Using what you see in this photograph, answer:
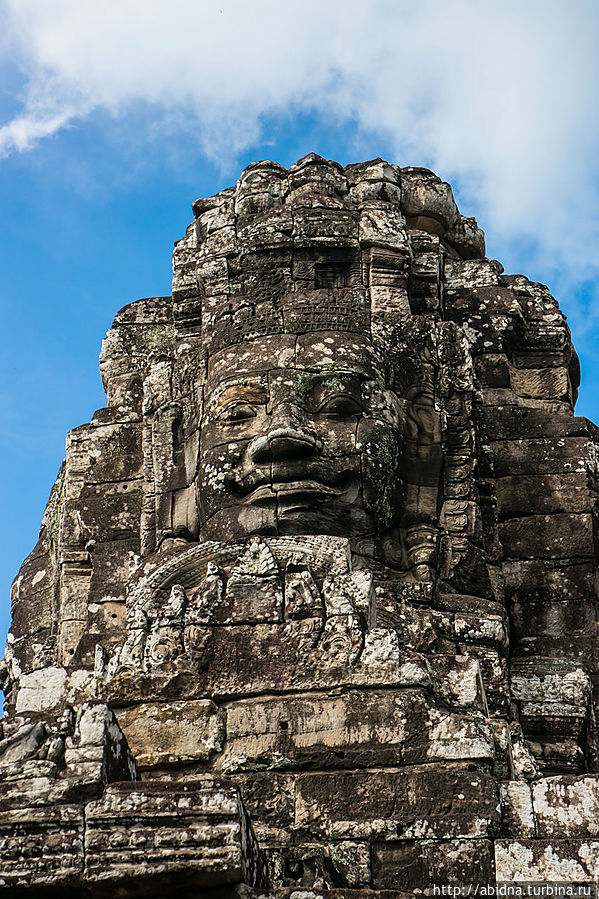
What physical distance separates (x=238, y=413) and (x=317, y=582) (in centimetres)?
200

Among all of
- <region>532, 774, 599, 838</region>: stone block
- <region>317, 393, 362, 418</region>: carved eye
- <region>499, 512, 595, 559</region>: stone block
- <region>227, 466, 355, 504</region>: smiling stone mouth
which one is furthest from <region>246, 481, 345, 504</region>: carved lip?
<region>532, 774, 599, 838</region>: stone block

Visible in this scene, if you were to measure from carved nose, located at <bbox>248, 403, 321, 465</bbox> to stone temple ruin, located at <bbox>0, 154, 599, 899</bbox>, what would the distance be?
0.02 metres

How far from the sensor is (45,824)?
8844 millimetres

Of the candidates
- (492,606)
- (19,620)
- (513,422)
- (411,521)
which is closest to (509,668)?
(492,606)

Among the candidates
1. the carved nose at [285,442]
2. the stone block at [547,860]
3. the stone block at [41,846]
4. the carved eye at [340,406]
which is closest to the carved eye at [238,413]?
the carved nose at [285,442]

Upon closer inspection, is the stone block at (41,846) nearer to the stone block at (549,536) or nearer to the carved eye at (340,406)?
the carved eye at (340,406)

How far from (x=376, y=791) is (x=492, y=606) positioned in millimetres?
2848

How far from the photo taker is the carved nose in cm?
1261

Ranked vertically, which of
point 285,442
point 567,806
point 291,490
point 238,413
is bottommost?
point 567,806

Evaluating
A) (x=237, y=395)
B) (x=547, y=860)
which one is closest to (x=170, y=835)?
(x=547, y=860)

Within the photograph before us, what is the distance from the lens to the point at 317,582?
38.6 ft

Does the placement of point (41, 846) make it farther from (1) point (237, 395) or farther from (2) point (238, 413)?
(1) point (237, 395)

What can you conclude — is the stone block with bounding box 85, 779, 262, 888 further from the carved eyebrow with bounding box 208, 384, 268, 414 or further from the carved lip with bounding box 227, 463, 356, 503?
the carved eyebrow with bounding box 208, 384, 268, 414

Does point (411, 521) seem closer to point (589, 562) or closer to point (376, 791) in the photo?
point (589, 562)
